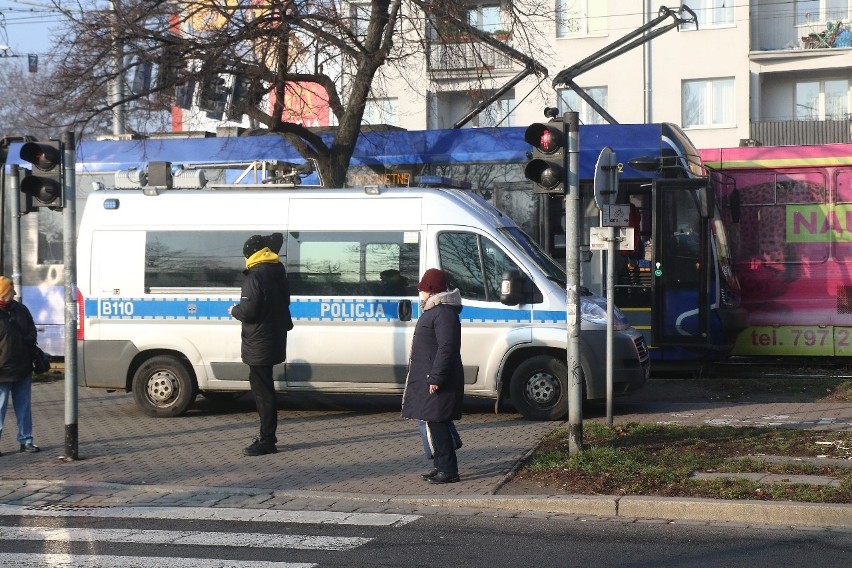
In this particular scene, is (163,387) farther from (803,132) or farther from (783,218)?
(803,132)

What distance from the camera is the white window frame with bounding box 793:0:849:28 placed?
112 ft

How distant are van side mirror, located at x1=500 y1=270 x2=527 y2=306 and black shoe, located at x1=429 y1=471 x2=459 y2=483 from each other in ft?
10.7

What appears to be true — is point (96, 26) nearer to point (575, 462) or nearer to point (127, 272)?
point (127, 272)

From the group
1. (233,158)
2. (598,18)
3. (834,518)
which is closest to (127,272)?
(233,158)

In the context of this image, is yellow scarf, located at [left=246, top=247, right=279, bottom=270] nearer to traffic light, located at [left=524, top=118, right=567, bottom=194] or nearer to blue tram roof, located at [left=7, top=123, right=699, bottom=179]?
traffic light, located at [left=524, top=118, right=567, bottom=194]

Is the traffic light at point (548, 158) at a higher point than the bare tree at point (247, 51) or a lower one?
lower

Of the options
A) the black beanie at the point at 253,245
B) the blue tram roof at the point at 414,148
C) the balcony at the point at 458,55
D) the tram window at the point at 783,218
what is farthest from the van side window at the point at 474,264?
the tram window at the point at 783,218

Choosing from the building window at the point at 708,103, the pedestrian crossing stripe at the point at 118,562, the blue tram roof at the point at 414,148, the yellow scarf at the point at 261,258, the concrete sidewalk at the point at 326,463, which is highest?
the building window at the point at 708,103

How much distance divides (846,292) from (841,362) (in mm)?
1550

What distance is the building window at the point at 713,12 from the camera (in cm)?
3447

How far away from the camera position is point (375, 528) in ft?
26.1

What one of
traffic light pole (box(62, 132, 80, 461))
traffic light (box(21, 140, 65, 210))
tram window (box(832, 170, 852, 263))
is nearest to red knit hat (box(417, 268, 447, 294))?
traffic light pole (box(62, 132, 80, 461))

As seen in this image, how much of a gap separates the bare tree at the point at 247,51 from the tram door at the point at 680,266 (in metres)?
3.29

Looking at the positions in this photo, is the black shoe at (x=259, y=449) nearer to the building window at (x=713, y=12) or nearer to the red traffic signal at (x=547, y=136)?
the red traffic signal at (x=547, y=136)
